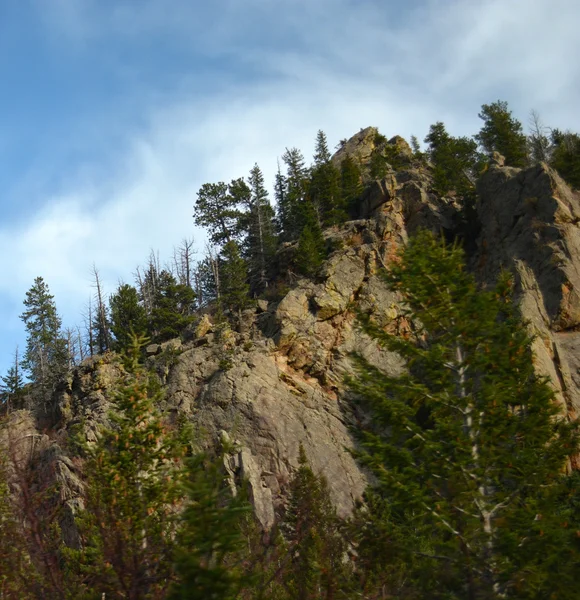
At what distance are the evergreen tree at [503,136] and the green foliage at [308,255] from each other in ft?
68.3

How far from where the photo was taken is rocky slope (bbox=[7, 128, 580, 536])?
111ft

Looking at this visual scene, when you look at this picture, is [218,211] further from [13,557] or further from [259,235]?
[13,557]

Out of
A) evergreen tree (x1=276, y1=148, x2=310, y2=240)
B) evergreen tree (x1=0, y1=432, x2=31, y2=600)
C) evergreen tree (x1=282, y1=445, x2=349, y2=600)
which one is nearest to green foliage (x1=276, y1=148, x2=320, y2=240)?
evergreen tree (x1=276, y1=148, x2=310, y2=240)

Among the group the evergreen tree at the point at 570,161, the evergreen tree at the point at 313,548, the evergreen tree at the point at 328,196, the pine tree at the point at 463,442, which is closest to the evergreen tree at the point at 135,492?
the evergreen tree at the point at 313,548

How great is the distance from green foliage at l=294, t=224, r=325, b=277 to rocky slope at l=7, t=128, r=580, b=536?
0.86 m

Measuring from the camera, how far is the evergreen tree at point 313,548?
9.38m

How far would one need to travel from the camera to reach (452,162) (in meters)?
55.8

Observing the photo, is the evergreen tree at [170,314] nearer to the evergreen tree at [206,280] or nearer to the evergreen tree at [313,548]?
the evergreen tree at [206,280]

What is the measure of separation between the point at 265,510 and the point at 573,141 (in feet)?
153

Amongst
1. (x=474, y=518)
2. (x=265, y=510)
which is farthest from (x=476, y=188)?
(x=474, y=518)

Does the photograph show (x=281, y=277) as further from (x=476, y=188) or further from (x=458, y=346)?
(x=458, y=346)

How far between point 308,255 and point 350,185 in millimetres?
14851

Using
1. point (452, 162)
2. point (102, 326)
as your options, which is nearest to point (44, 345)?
point (102, 326)

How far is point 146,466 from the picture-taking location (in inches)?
481
